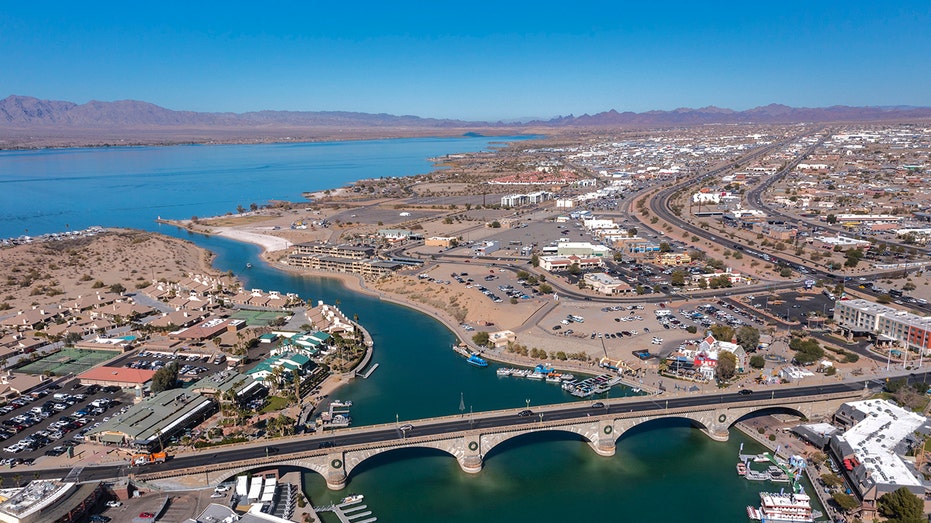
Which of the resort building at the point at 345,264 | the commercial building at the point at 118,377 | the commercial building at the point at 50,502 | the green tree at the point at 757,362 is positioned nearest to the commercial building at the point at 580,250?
the resort building at the point at 345,264

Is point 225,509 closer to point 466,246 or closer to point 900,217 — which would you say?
point 466,246

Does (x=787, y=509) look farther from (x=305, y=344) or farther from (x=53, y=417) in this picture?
(x=53, y=417)

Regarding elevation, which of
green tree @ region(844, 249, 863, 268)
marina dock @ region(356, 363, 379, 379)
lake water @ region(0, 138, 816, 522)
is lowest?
lake water @ region(0, 138, 816, 522)

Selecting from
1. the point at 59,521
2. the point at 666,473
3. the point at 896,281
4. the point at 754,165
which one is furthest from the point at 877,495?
the point at 754,165

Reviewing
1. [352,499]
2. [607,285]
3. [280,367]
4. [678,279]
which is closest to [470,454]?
[352,499]

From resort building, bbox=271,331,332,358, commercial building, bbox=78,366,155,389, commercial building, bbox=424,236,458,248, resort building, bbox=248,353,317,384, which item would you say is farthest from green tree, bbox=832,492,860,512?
commercial building, bbox=424,236,458,248

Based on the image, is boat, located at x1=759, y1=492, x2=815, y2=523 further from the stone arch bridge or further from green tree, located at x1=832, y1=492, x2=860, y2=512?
the stone arch bridge
